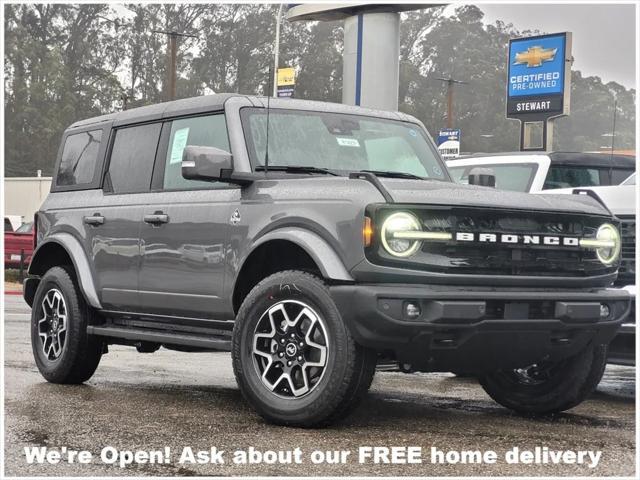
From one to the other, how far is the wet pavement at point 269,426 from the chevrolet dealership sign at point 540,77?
1639 cm

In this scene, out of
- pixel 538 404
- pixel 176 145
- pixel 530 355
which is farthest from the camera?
pixel 176 145

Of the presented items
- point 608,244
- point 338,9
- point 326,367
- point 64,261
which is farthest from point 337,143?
point 338,9

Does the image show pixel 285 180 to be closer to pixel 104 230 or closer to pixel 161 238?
pixel 161 238

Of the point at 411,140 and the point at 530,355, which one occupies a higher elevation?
the point at 411,140

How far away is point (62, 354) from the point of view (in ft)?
26.6

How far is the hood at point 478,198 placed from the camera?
5938 millimetres

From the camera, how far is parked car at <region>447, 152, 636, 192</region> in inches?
396

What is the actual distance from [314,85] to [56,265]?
68.1m

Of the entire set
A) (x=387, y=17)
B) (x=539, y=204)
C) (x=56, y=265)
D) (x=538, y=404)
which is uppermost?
(x=387, y=17)

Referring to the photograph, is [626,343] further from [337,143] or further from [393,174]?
[337,143]

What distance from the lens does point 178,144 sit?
7.70 meters

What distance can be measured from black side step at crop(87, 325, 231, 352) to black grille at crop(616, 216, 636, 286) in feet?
9.02

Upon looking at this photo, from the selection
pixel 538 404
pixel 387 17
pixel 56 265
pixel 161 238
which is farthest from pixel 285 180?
pixel 387 17

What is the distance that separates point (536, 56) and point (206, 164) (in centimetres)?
2092
